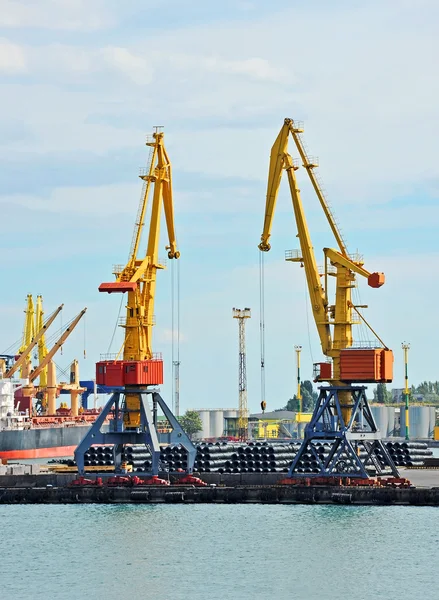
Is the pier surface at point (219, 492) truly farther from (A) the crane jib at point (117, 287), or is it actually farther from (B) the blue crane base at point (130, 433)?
(A) the crane jib at point (117, 287)

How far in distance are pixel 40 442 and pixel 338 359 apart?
248ft

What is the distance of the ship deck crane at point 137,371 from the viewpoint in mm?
78438

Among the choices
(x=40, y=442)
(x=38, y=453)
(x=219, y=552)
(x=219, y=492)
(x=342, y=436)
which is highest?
(x=342, y=436)

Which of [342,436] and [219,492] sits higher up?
[342,436]

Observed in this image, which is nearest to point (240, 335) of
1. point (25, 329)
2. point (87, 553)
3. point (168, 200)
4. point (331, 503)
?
point (25, 329)

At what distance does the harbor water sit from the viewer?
52.2 metres

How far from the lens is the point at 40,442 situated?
14512 centimetres

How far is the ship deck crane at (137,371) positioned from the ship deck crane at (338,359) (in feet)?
26.7

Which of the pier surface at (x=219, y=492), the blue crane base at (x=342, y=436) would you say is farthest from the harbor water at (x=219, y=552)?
the blue crane base at (x=342, y=436)

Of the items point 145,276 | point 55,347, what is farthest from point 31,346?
point 145,276

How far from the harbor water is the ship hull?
62.0 meters

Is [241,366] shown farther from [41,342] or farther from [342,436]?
[342,436]

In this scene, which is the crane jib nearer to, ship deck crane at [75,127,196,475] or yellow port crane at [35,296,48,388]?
ship deck crane at [75,127,196,475]

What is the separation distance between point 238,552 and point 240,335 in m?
113
